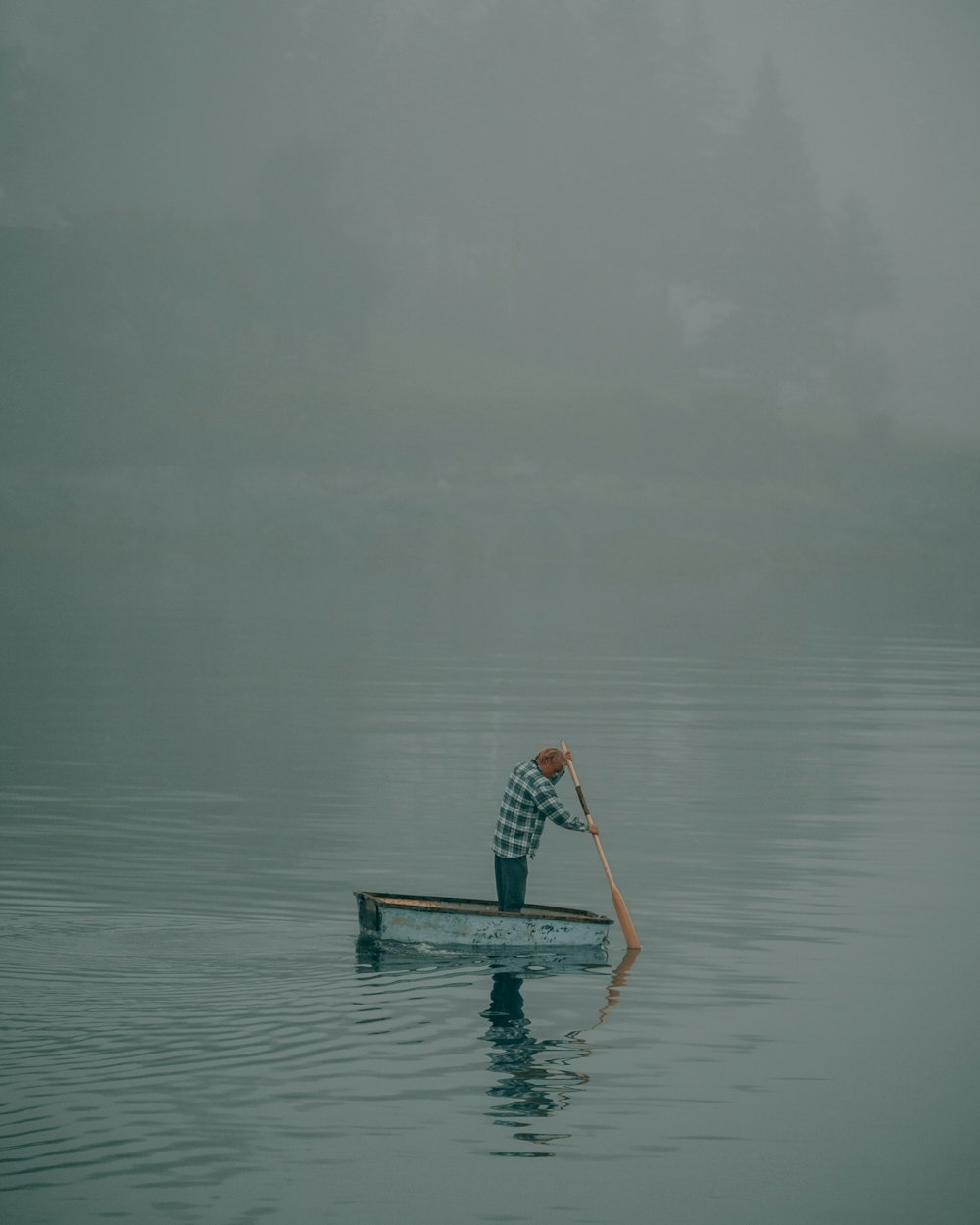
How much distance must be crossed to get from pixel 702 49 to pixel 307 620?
102 metres

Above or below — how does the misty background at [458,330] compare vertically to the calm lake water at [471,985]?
above

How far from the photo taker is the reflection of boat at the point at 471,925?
677 inches

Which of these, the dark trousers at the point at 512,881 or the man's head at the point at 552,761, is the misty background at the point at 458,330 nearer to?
the dark trousers at the point at 512,881

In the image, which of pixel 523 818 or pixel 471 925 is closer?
pixel 471 925

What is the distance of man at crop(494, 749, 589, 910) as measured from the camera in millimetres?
17547

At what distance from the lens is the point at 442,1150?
1267 cm

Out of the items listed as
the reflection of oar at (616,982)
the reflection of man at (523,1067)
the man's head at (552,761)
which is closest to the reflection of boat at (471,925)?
the reflection of oar at (616,982)

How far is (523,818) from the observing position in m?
17.6

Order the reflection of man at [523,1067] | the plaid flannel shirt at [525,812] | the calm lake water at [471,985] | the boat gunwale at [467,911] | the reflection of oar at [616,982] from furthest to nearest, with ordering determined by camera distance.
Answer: the plaid flannel shirt at [525,812], the boat gunwale at [467,911], the reflection of oar at [616,982], the reflection of man at [523,1067], the calm lake water at [471,985]

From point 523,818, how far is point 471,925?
1.11 meters

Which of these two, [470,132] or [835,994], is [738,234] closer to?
[470,132]

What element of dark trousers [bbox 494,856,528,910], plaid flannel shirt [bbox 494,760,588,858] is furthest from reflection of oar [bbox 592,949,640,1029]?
plaid flannel shirt [bbox 494,760,588,858]

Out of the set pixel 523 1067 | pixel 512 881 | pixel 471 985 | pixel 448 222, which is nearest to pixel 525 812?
pixel 512 881

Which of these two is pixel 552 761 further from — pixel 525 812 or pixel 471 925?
pixel 471 925
